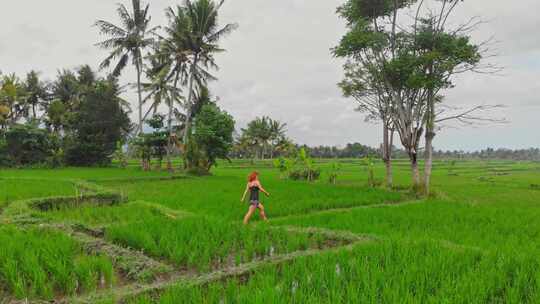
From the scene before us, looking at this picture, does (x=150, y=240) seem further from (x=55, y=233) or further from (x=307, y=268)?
(x=307, y=268)

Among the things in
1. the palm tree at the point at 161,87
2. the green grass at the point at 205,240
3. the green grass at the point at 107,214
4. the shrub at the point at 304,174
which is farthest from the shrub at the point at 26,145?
the green grass at the point at 205,240

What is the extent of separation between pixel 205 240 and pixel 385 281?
241 centimetres

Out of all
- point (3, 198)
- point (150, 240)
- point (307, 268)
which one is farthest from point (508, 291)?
point (3, 198)

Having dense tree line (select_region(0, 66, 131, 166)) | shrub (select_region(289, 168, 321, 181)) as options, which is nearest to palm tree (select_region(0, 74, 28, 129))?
dense tree line (select_region(0, 66, 131, 166))

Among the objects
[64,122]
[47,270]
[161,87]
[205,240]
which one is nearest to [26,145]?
[64,122]

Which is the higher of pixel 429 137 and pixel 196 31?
pixel 196 31

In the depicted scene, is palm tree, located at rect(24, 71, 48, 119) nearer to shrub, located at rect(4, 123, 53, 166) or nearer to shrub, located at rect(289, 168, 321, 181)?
shrub, located at rect(4, 123, 53, 166)

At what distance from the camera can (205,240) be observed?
420 centimetres

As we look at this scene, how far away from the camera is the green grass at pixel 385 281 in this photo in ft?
8.30

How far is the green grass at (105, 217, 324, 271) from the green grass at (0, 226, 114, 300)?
2.43ft

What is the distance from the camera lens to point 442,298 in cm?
249

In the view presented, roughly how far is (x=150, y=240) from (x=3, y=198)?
6.65 meters

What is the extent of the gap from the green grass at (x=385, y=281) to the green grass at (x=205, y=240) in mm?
691

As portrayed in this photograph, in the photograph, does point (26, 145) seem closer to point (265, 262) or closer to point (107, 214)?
point (107, 214)
